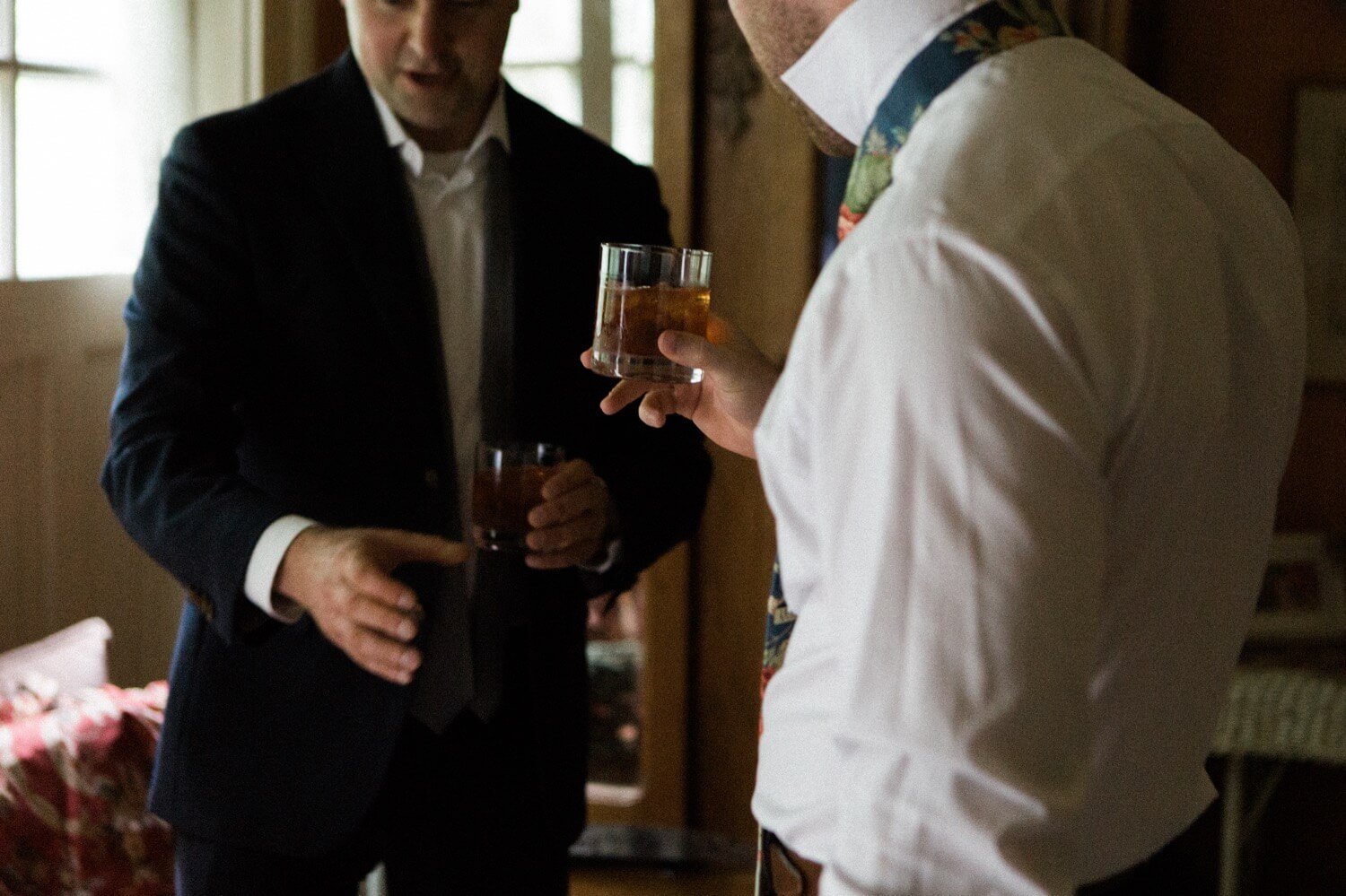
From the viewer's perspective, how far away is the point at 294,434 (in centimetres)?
178

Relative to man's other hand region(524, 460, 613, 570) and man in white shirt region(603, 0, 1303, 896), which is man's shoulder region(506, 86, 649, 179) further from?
man in white shirt region(603, 0, 1303, 896)

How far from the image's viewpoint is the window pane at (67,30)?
2615 millimetres

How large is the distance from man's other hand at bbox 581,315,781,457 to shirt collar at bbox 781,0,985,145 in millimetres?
316

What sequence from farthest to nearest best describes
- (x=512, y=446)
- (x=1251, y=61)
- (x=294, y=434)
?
(x=1251, y=61), (x=294, y=434), (x=512, y=446)

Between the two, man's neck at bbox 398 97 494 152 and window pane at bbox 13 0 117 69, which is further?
window pane at bbox 13 0 117 69

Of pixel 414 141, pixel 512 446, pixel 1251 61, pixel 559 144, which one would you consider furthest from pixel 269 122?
pixel 1251 61

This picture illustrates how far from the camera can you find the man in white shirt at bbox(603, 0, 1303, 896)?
0.76 meters

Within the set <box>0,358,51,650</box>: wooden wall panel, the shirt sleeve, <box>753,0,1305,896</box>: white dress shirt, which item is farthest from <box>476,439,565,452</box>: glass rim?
<box>0,358,51,650</box>: wooden wall panel

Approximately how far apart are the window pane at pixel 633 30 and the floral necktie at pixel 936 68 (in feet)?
8.15

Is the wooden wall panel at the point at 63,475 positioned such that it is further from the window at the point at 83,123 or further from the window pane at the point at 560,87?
the window pane at the point at 560,87

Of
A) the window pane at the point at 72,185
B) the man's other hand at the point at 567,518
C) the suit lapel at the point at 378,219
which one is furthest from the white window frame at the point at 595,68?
the man's other hand at the point at 567,518

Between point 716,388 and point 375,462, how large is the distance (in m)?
0.59

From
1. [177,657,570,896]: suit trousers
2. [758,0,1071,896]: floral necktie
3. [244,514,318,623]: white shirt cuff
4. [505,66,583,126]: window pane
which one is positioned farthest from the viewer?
[505,66,583,126]: window pane

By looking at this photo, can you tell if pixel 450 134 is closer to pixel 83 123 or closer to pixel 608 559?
pixel 608 559
